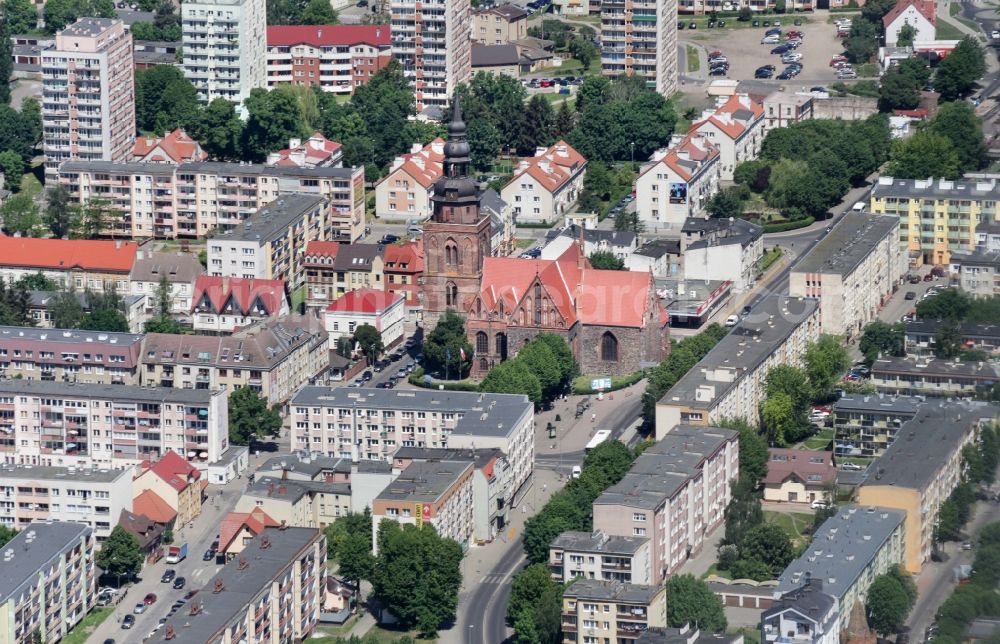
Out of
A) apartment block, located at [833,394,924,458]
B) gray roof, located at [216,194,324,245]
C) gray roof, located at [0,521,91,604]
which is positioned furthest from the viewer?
gray roof, located at [216,194,324,245]

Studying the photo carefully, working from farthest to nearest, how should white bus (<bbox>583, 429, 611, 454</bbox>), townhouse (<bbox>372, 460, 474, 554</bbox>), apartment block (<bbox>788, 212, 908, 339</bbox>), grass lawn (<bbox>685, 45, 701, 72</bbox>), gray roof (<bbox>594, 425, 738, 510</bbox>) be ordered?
grass lawn (<bbox>685, 45, 701, 72</bbox>)
apartment block (<bbox>788, 212, 908, 339</bbox>)
white bus (<bbox>583, 429, 611, 454</bbox>)
townhouse (<bbox>372, 460, 474, 554</bbox>)
gray roof (<bbox>594, 425, 738, 510</bbox>)

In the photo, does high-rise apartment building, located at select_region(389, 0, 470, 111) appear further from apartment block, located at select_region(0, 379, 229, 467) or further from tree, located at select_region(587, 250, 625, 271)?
apartment block, located at select_region(0, 379, 229, 467)

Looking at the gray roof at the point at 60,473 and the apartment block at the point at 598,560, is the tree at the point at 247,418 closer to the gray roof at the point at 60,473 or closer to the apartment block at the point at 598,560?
the gray roof at the point at 60,473

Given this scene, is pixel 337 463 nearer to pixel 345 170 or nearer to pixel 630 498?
pixel 630 498

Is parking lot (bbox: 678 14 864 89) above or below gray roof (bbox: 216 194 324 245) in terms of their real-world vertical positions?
above

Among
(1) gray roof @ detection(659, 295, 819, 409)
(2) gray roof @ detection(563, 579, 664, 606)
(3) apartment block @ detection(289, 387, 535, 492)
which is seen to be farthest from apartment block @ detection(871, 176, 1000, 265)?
(2) gray roof @ detection(563, 579, 664, 606)

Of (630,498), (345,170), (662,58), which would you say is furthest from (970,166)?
(630,498)

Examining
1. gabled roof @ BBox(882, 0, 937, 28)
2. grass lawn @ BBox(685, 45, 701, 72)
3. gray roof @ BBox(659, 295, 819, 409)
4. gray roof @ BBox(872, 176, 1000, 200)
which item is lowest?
gray roof @ BBox(659, 295, 819, 409)

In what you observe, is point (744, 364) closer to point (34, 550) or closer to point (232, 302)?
point (232, 302)
